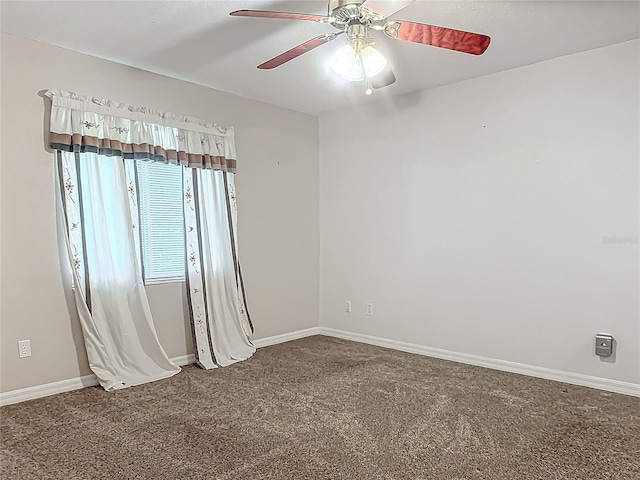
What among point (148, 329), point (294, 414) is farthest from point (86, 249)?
point (294, 414)

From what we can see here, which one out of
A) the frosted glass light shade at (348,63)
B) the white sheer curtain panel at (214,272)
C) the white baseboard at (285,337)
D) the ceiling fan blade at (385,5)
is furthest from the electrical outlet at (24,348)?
the ceiling fan blade at (385,5)

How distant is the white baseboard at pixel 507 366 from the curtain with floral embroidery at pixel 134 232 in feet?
4.05

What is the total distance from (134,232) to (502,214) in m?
2.94

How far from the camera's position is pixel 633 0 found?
8.84 ft

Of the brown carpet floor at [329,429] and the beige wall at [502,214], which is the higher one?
the beige wall at [502,214]

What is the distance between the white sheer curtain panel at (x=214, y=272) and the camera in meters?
4.02

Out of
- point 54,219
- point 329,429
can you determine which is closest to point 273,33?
point 54,219

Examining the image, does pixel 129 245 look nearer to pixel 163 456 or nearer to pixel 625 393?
pixel 163 456

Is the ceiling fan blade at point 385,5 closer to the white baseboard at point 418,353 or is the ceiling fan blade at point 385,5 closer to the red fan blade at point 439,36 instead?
the red fan blade at point 439,36

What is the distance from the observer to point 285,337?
4895mm

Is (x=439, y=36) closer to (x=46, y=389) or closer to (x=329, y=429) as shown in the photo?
(x=329, y=429)

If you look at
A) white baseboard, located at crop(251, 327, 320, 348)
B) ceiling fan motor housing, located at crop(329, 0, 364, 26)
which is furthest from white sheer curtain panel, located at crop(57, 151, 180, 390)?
ceiling fan motor housing, located at crop(329, 0, 364, 26)

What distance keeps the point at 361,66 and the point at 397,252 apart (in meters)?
2.22

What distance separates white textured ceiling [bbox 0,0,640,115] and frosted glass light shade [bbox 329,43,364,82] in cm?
31
